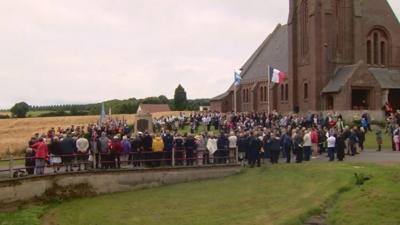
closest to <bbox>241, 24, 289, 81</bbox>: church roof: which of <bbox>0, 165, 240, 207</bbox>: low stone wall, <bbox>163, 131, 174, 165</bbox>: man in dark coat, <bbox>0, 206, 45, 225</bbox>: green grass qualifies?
<bbox>0, 165, 240, 207</bbox>: low stone wall

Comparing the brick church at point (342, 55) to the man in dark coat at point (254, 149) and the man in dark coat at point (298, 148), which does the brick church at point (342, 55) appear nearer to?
the man in dark coat at point (298, 148)

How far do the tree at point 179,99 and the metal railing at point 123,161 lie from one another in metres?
76.7

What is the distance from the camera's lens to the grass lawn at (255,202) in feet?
65.1

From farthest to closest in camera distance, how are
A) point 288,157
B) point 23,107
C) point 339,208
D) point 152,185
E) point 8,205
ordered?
1. point 23,107
2. point 288,157
3. point 152,185
4. point 8,205
5. point 339,208

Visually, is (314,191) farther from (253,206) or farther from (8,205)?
(8,205)

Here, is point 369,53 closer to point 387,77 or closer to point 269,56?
point 387,77

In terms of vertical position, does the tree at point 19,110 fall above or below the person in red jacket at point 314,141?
above

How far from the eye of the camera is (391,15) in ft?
192

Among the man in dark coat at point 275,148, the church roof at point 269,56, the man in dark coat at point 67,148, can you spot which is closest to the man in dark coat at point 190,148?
the man in dark coat at point 275,148

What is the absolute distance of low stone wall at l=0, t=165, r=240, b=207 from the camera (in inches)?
930

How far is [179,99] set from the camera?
354ft

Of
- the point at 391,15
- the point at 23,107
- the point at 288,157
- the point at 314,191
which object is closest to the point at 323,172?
the point at 314,191

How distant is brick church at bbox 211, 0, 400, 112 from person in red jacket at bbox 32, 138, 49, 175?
3340 cm

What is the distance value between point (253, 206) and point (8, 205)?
10.2 meters
